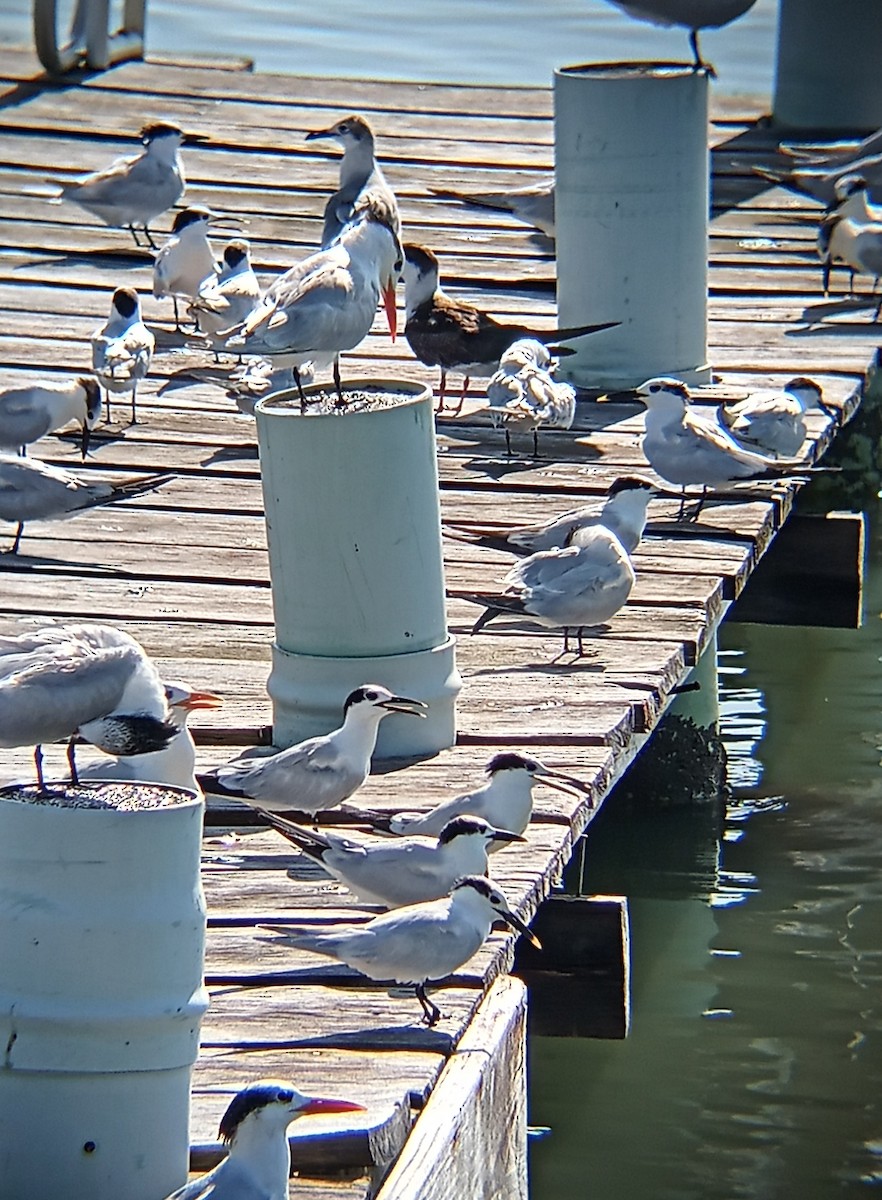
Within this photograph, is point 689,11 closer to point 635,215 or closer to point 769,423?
point 635,215

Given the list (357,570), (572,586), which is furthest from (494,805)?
(572,586)

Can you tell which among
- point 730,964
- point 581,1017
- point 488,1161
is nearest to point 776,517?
point 730,964

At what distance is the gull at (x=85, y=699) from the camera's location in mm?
4785

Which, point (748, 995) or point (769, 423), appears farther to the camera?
point (769, 423)

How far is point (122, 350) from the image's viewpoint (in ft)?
29.9

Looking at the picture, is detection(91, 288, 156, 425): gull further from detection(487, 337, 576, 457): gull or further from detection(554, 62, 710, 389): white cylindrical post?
detection(554, 62, 710, 389): white cylindrical post

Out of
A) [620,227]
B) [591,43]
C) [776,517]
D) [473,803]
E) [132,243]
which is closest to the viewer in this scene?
[473,803]

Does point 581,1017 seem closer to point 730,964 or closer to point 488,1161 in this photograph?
point 488,1161

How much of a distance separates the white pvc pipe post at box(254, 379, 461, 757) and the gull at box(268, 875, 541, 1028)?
1.26 m

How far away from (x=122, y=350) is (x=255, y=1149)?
6.07 metres

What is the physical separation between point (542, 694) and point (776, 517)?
7.25ft

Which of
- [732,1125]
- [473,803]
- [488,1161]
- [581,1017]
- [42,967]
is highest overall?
[42,967]

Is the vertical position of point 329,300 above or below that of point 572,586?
above

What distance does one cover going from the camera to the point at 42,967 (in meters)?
3.43
